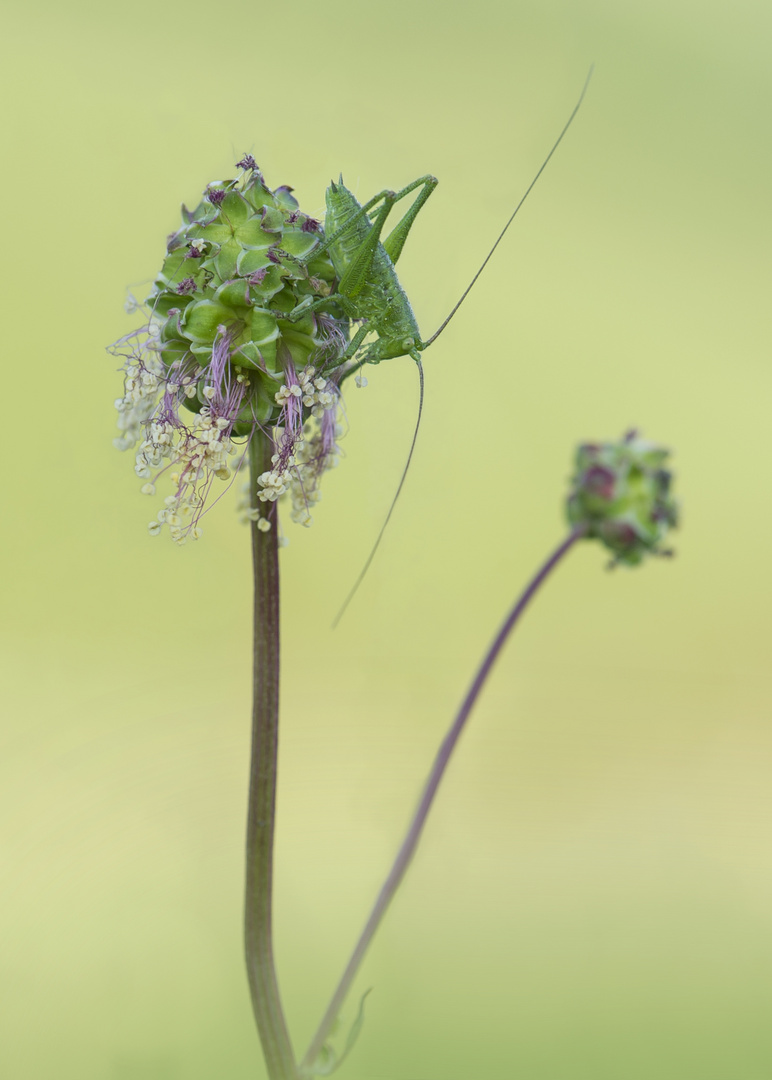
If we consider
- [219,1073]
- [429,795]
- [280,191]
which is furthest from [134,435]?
[219,1073]

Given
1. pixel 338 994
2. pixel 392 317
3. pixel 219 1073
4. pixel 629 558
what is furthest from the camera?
pixel 219 1073

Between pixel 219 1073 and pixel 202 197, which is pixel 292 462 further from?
pixel 219 1073

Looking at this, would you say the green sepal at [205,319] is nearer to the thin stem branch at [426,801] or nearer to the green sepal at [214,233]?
the green sepal at [214,233]

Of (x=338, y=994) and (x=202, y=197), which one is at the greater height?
(x=202, y=197)

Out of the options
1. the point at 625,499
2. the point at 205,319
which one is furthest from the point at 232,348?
the point at 625,499

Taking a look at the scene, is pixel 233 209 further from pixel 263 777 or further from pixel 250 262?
pixel 263 777

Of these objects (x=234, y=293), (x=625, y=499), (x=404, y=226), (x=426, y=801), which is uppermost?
(x=404, y=226)

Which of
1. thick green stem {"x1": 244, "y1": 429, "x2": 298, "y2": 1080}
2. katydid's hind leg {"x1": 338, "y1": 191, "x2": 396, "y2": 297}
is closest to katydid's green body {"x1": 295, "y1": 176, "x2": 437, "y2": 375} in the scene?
katydid's hind leg {"x1": 338, "y1": 191, "x2": 396, "y2": 297}
